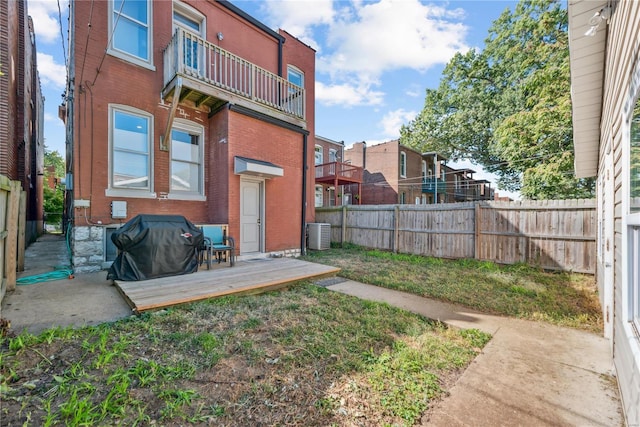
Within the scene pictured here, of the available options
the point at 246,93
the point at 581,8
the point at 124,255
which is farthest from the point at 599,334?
the point at 246,93

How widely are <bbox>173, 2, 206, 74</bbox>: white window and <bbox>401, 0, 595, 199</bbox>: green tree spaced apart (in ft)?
37.8

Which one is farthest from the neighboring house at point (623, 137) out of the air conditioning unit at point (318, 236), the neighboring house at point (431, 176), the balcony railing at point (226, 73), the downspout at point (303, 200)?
the neighboring house at point (431, 176)

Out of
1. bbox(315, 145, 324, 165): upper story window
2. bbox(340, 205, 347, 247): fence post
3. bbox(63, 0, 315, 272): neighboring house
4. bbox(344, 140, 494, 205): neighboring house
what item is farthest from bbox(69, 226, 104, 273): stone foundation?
bbox(344, 140, 494, 205): neighboring house

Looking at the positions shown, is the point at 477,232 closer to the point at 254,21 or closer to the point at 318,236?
the point at 318,236

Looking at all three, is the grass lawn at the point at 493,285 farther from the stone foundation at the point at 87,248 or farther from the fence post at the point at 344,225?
the stone foundation at the point at 87,248

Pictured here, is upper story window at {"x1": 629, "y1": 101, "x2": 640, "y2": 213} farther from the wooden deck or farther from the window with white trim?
the window with white trim

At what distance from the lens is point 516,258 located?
7117 mm

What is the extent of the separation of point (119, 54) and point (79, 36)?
669 mm

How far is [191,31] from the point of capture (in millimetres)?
6805

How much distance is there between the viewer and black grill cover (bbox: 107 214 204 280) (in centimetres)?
443

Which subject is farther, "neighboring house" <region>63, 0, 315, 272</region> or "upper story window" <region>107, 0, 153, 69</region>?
"upper story window" <region>107, 0, 153, 69</region>

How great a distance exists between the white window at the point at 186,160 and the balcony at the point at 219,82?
2.32ft

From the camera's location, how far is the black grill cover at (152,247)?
4430 millimetres

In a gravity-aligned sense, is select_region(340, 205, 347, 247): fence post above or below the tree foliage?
below
